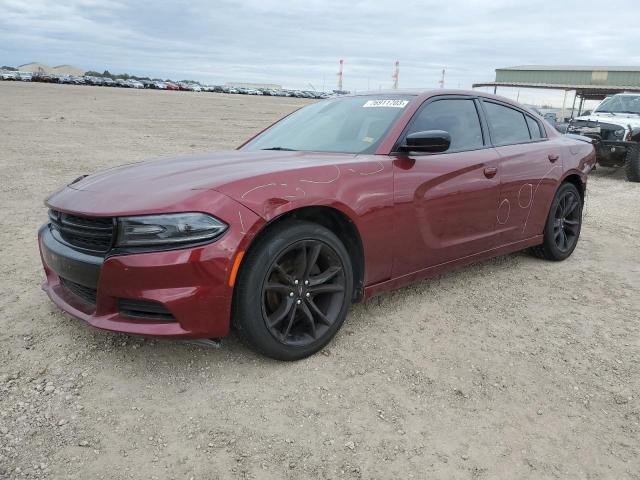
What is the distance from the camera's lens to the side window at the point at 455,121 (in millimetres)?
3588

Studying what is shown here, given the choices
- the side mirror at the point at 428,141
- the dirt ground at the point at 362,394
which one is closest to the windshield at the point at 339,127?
the side mirror at the point at 428,141

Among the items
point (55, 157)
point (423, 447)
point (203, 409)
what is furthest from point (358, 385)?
point (55, 157)

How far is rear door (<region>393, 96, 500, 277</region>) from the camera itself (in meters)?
3.27

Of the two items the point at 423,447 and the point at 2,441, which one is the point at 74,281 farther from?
the point at 423,447

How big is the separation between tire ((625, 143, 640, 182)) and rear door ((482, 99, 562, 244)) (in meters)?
6.72

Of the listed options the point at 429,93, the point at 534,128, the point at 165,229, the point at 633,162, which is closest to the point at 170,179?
Result: the point at 165,229

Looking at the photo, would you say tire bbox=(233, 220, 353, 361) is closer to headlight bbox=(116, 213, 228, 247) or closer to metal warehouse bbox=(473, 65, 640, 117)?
headlight bbox=(116, 213, 228, 247)

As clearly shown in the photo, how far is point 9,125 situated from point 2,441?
607 inches

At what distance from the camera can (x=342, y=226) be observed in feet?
10.0

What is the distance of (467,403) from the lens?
8.50ft

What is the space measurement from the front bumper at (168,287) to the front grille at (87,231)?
7 cm

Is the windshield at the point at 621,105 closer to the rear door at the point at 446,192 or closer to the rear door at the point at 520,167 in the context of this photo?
the rear door at the point at 520,167

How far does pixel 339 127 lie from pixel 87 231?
1.85m

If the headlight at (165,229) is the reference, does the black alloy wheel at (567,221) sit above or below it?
below
